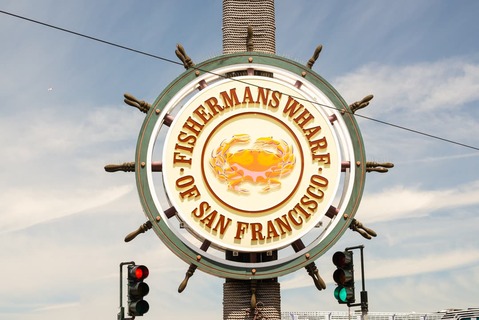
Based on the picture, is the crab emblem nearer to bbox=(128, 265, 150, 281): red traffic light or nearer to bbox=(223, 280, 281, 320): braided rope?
bbox=(223, 280, 281, 320): braided rope

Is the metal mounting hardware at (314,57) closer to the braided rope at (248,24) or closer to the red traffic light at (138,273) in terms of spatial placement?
the braided rope at (248,24)

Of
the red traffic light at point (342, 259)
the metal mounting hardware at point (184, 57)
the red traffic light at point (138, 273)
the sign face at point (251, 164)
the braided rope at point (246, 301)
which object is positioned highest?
the metal mounting hardware at point (184, 57)

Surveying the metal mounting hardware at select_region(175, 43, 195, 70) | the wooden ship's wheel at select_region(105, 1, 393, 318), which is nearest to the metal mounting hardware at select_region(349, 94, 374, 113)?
the wooden ship's wheel at select_region(105, 1, 393, 318)

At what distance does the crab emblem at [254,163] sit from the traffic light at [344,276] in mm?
3274

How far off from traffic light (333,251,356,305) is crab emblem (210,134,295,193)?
3.27 metres

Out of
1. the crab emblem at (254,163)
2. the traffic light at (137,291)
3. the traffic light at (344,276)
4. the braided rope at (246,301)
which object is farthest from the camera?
the crab emblem at (254,163)

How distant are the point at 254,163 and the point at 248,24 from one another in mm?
3401

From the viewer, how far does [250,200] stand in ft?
64.9

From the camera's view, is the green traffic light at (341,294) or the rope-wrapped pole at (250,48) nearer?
the green traffic light at (341,294)

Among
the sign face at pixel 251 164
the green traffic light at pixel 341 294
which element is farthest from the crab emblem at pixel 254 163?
the green traffic light at pixel 341 294

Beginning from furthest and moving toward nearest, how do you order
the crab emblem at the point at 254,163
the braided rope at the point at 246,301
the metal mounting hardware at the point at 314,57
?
the metal mounting hardware at the point at 314,57 → the crab emblem at the point at 254,163 → the braided rope at the point at 246,301

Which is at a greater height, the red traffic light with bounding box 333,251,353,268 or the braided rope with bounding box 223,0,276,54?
the braided rope with bounding box 223,0,276,54

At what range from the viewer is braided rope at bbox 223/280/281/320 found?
1958cm

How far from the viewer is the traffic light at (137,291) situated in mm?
16375
